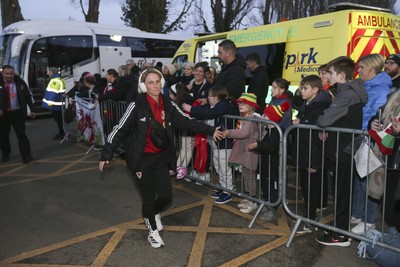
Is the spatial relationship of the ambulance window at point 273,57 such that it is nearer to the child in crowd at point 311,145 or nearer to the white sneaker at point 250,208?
the white sneaker at point 250,208

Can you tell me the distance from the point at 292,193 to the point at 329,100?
2048 mm

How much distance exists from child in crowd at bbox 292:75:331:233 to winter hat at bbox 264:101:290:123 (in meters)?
0.26

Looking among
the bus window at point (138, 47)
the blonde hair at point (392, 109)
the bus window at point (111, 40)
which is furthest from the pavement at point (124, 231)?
the bus window at point (138, 47)

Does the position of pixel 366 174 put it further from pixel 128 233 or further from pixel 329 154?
pixel 128 233

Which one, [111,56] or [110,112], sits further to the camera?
[111,56]

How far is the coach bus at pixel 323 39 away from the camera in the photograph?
664cm

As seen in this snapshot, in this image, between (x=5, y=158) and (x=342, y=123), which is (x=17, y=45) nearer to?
(x=5, y=158)

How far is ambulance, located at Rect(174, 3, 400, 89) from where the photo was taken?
21.8 feet

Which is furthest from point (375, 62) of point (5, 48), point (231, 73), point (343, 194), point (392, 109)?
point (5, 48)

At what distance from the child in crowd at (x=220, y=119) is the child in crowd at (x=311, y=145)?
1.03 metres

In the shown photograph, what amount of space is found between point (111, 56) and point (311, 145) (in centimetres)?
1464

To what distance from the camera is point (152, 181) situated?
3910 mm

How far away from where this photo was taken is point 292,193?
5570 mm

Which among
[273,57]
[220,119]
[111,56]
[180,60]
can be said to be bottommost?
[220,119]
